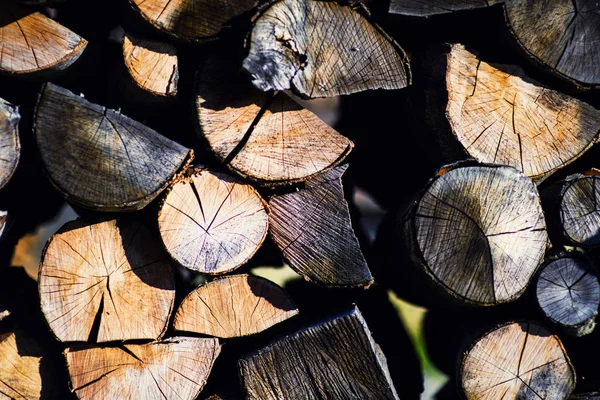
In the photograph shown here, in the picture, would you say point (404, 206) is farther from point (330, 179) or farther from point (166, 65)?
Answer: point (166, 65)

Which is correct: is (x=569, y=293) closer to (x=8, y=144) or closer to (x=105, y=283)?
(x=105, y=283)

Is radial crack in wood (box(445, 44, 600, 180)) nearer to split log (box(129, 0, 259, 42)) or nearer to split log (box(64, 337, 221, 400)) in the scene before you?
split log (box(129, 0, 259, 42))

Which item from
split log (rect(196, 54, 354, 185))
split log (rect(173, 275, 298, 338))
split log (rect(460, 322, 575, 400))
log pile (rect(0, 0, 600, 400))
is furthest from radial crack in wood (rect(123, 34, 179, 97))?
split log (rect(460, 322, 575, 400))

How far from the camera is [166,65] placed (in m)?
2.06

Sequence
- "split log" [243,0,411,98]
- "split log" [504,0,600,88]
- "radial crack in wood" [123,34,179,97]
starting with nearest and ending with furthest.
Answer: "split log" [243,0,411,98] < "radial crack in wood" [123,34,179,97] < "split log" [504,0,600,88]

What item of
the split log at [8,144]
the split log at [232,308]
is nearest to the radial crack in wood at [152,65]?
the split log at [8,144]

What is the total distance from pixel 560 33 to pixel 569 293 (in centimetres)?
101

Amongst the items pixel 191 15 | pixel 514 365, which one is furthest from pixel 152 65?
pixel 514 365

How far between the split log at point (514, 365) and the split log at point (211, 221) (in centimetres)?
99

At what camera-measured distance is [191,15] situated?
6.53 feet

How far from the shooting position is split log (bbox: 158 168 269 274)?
1.97 m

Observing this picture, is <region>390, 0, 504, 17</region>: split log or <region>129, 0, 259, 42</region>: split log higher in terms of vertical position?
<region>390, 0, 504, 17</region>: split log

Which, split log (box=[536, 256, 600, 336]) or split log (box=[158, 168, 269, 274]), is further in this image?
split log (box=[536, 256, 600, 336])

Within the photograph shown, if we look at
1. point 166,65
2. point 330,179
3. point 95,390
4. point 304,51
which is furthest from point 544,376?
point 166,65
